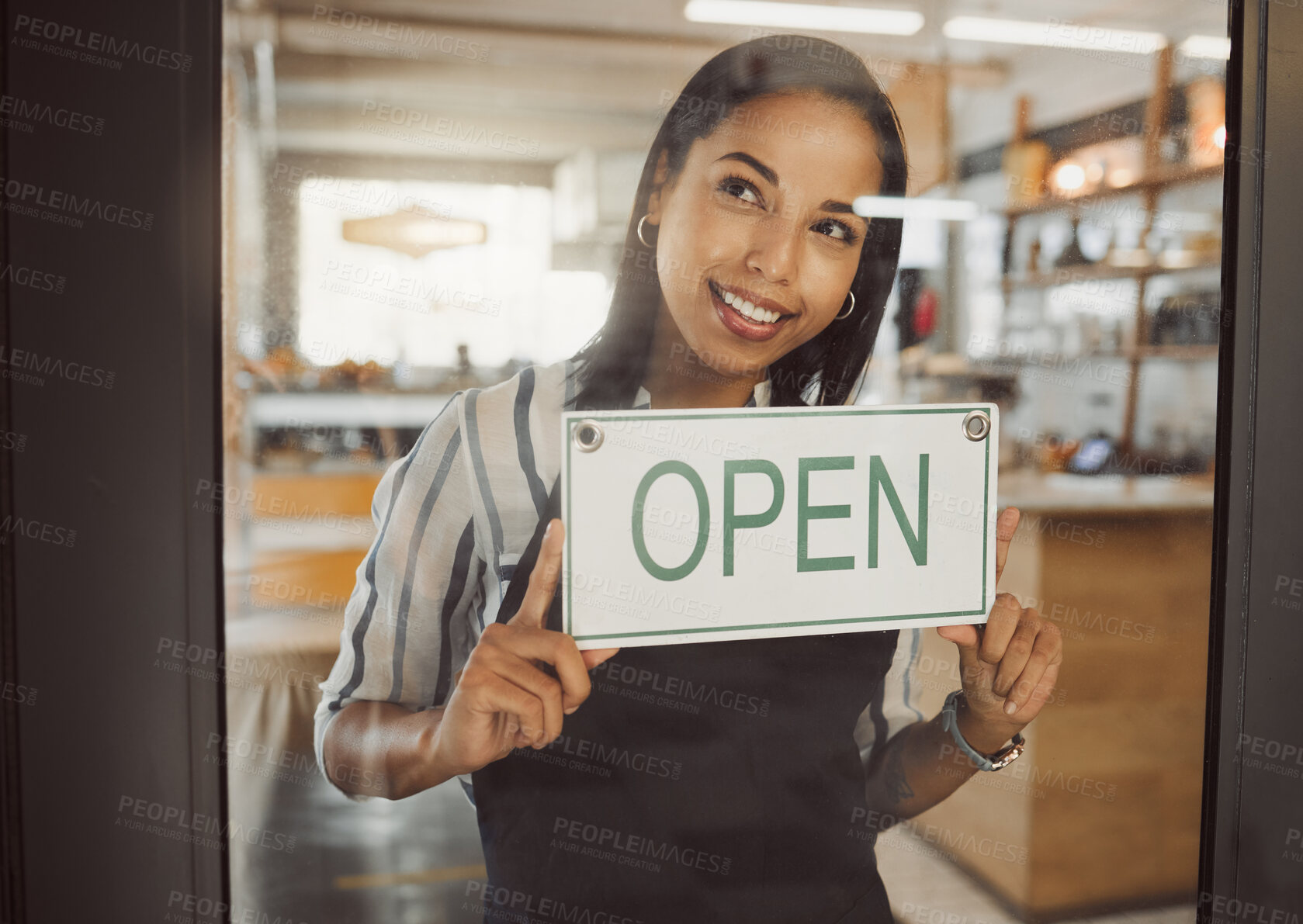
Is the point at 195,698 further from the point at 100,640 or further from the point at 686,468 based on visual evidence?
the point at 686,468

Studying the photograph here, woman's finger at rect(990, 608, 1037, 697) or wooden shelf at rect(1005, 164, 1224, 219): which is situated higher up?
wooden shelf at rect(1005, 164, 1224, 219)

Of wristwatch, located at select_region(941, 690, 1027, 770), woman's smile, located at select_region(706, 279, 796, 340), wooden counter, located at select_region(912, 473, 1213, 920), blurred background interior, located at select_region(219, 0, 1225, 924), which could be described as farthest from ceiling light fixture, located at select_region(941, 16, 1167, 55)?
wristwatch, located at select_region(941, 690, 1027, 770)

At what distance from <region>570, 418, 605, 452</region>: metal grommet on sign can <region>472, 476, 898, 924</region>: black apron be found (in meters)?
0.24

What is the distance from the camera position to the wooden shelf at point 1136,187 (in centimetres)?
112

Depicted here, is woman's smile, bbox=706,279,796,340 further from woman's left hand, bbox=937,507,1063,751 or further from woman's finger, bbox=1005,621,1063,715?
woman's finger, bbox=1005,621,1063,715

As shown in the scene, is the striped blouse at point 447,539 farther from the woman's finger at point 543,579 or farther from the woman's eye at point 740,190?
the woman's eye at point 740,190

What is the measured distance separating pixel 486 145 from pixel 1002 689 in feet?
3.06

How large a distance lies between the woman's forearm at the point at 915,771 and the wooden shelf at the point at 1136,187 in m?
Answer: 0.63

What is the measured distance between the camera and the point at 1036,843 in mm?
1228

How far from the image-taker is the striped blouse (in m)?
1.01

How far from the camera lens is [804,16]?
1.06 metres

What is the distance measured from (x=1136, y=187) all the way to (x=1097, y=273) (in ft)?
0.38

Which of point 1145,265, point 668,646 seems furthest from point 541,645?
point 1145,265

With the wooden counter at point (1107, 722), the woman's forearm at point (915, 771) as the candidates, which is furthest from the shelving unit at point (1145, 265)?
the woman's forearm at point (915, 771)
